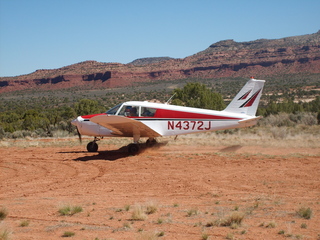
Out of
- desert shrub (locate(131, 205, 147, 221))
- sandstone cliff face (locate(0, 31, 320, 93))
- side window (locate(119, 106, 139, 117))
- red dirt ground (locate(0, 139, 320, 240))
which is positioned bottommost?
red dirt ground (locate(0, 139, 320, 240))

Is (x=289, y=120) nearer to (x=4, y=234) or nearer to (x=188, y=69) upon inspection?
(x=4, y=234)

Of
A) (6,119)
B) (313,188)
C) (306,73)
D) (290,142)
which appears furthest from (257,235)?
(306,73)

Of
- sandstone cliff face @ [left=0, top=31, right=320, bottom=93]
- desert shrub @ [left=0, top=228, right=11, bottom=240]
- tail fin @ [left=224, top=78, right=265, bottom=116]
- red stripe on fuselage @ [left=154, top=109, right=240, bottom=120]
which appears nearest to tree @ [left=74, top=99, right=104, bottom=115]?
red stripe on fuselage @ [left=154, top=109, right=240, bottom=120]

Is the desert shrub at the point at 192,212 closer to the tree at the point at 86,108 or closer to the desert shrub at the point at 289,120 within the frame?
the desert shrub at the point at 289,120

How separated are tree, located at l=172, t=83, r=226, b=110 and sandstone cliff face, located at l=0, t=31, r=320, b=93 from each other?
102 m

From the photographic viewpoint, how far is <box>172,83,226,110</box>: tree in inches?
1299

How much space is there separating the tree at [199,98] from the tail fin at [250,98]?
51.8 ft

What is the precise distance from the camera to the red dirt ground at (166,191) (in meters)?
6.74

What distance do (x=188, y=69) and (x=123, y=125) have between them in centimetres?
14996

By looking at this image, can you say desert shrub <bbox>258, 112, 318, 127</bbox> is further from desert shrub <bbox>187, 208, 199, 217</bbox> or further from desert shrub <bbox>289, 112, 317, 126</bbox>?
desert shrub <bbox>187, 208, 199, 217</bbox>

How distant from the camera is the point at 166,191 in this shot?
987 cm

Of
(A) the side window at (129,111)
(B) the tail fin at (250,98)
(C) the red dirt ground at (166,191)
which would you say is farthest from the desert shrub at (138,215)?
(B) the tail fin at (250,98)

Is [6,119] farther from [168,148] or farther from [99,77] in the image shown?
[99,77]

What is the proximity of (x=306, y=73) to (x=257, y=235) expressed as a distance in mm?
A: 133574
